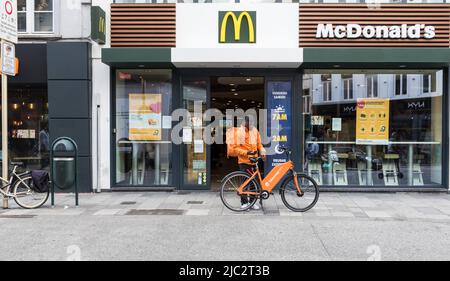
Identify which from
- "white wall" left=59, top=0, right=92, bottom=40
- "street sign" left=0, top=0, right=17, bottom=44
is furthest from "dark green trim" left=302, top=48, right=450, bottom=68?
"street sign" left=0, top=0, right=17, bottom=44

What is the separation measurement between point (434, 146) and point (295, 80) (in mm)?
3830

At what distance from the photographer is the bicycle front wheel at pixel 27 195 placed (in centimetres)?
824

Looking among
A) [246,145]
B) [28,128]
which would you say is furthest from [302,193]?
[28,128]

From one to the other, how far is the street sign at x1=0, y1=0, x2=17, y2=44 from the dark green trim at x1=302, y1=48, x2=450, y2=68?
6.18 m

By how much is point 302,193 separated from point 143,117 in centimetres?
461

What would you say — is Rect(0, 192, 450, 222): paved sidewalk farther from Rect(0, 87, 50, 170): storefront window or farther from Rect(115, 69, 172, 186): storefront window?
Rect(0, 87, 50, 170): storefront window

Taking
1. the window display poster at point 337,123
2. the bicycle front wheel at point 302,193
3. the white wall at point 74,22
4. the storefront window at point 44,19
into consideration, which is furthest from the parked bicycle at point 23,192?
the window display poster at point 337,123

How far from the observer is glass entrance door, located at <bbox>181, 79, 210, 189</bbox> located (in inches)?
409

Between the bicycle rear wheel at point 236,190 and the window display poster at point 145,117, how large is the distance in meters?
3.18

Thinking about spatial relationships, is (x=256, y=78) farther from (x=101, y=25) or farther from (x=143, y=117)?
(x=101, y=25)

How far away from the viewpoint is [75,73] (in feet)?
32.6

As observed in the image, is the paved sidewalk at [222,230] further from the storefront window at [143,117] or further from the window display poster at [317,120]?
the window display poster at [317,120]

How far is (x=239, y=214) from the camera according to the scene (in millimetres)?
7730
